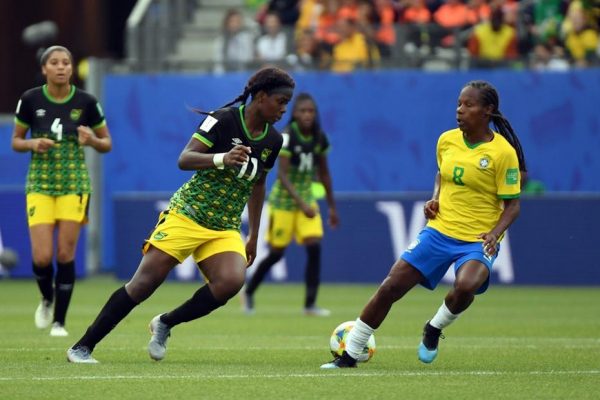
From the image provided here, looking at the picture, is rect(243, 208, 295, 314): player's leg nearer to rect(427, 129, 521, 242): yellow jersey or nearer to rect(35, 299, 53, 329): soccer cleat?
rect(35, 299, 53, 329): soccer cleat

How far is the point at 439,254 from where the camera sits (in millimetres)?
10219

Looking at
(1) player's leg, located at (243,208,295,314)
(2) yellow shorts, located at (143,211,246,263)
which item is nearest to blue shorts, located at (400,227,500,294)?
(2) yellow shorts, located at (143,211,246,263)

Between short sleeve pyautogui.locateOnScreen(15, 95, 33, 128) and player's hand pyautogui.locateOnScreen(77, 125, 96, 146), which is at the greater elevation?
short sleeve pyautogui.locateOnScreen(15, 95, 33, 128)

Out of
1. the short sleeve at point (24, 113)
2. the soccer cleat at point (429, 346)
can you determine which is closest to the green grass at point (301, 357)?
the soccer cleat at point (429, 346)

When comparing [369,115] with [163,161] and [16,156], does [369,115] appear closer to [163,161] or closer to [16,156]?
[163,161]

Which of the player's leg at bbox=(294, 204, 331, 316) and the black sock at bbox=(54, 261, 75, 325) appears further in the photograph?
the player's leg at bbox=(294, 204, 331, 316)

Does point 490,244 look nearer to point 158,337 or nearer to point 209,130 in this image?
point 209,130

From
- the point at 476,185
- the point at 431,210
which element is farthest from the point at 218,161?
the point at 476,185

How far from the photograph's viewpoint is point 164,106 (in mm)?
24906

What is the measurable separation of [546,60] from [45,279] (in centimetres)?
1256

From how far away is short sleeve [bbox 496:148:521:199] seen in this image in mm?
10234

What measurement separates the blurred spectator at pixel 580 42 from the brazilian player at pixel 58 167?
39.0 ft

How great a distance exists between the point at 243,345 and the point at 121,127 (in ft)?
43.3

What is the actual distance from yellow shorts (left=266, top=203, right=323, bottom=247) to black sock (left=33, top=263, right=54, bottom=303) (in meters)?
3.84
